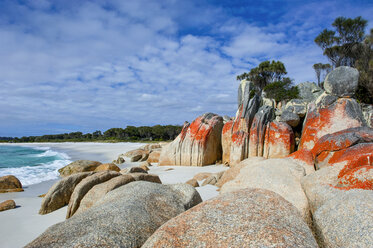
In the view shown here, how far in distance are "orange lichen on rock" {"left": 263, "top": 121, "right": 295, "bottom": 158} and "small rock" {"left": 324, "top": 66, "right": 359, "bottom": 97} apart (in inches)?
124

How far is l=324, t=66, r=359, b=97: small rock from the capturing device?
11461 millimetres

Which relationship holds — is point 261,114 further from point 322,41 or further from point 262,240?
point 322,41

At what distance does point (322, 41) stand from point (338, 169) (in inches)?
1289

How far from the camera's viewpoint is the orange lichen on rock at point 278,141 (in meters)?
11.1

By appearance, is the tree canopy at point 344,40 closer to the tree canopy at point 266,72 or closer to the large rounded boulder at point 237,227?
the tree canopy at point 266,72

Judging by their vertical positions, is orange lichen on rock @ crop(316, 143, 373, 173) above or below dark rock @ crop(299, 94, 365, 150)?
below

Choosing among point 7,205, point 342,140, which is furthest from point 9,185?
point 342,140

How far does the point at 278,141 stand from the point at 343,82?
4.54 meters

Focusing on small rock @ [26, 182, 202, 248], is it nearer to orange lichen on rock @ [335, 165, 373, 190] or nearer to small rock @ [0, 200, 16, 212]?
orange lichen on rock @ [335, 165, 373, 190]

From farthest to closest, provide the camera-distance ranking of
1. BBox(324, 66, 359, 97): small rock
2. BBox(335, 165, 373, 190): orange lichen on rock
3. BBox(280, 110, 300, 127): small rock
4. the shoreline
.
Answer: the shoreline → BBox(280, 110, 300, 127): small rock → BBox(324, 66, 359, 97): small rock → BBox(335, 165, 373, 190): orange lichen on rock

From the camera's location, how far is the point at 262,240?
2.11m

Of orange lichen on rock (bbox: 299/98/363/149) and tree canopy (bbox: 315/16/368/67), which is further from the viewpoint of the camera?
tree canopy (bbox: 315/16/368/67)

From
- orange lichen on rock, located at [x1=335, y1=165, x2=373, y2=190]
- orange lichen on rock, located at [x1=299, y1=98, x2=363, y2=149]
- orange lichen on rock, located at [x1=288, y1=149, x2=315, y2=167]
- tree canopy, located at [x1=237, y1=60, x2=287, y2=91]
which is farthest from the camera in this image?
tree canopy, located at [x1=237, y1=60, x2=287, y2=91]

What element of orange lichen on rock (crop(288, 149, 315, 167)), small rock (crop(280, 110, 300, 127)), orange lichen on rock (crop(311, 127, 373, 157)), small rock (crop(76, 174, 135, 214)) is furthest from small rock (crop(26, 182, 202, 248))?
small rock (crop(280, 110, 300, 127))
